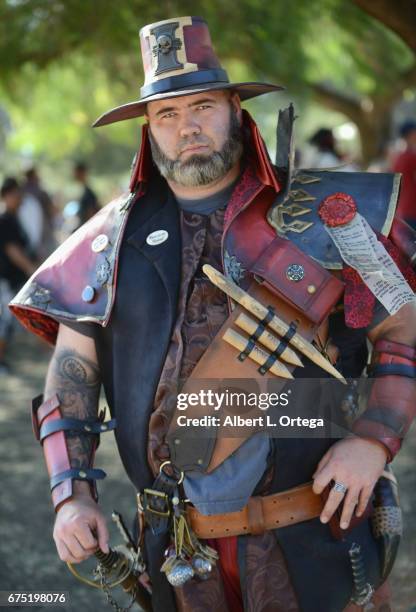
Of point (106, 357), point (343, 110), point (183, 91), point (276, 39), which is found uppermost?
point (343, 110)

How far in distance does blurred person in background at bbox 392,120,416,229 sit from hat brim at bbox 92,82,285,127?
15.7 ft

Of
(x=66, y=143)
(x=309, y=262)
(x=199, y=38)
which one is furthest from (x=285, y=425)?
(x=66, y=143)

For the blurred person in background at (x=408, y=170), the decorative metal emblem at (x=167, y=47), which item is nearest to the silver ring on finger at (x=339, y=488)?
the decorative metal emblem at (x=167, y=47)

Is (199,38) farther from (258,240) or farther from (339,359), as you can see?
(339,359)

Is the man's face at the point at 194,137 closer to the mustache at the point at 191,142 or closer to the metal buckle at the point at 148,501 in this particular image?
the mustache at the point at 191,142

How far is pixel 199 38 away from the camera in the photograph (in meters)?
2.89

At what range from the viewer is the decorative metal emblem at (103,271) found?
2840mm

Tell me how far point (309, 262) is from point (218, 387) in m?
0.45

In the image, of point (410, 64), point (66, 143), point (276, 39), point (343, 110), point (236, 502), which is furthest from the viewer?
point (66, 143)

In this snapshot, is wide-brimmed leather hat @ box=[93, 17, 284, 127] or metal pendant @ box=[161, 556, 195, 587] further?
wide-brimmed leather hat @ box=[93, 17, 284, 127]

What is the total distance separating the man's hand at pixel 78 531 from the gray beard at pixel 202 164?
1011 mm

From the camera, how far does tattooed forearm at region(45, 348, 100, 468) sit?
288cm

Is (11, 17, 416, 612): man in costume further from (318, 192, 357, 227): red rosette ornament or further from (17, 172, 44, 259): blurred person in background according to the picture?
(17, 172, 44, 259): blurred person in background

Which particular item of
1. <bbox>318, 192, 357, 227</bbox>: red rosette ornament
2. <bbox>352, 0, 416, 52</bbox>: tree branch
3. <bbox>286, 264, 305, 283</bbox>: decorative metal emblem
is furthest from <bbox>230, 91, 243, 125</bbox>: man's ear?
<bbox>352, 0, 416, 52</bbox>: tree branch
